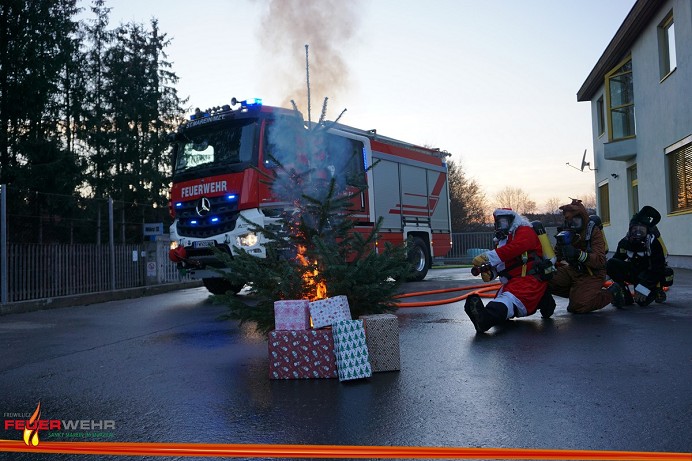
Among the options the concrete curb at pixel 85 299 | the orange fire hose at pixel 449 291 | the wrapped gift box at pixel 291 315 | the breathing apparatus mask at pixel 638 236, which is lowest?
the concrete curb at pixel 85 299

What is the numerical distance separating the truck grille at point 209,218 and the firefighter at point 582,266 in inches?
214

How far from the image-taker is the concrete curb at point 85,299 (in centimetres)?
1202

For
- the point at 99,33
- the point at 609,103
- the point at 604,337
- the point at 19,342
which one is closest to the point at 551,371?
the point at 604,337

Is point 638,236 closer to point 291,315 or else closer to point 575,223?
point 575,223

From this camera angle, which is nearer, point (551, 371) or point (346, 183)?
point (551, 371)

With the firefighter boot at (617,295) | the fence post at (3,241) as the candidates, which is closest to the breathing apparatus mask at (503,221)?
the firefighter boot at (617,295)

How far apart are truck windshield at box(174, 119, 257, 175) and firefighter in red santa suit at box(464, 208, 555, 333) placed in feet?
16.5

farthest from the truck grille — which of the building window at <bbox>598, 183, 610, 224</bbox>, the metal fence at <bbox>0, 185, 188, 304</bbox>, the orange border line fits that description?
the building window at <bbox>598, 183, 610, 224</bbox>

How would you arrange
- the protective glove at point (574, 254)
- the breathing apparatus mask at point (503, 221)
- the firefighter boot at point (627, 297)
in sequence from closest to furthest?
the breathing apparatus mask at point (503, 221), the protective glove at point (574, 254), the firefighter boot at point (627, 297)

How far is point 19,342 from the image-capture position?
24.6ft

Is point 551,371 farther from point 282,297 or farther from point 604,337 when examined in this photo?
point 282,297

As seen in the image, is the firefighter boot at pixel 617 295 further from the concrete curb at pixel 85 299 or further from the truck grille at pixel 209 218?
the concrete curb at pixel 85 299

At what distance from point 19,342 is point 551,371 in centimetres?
624

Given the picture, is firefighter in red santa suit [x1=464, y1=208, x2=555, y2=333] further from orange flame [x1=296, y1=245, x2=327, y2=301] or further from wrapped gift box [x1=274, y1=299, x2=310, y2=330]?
wrapped gift box [x1=274, y1=299, x2=310, y2=330]
